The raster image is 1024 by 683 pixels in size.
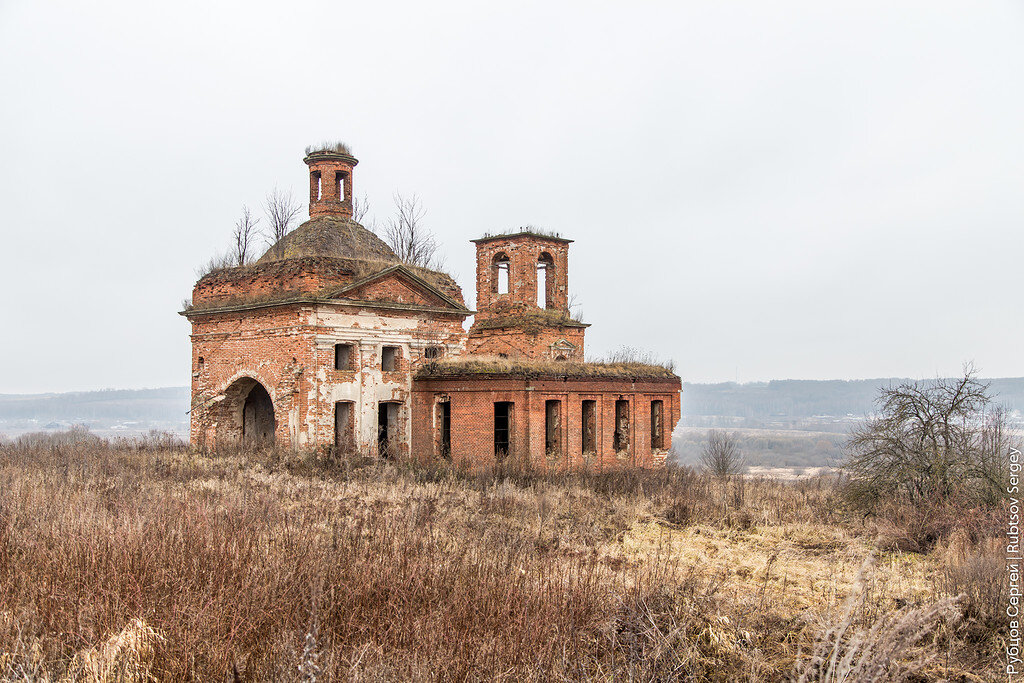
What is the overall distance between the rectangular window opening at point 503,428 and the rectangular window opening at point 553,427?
116cm

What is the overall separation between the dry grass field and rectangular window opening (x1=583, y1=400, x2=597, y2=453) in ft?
38.0

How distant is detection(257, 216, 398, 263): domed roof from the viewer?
22.7 meters

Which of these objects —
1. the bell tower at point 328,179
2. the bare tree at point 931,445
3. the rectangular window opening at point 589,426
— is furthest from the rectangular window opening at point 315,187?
the bare tree at point 931,445

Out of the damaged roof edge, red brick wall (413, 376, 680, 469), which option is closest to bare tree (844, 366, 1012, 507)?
red brick wall (413, 376, 680, 469)

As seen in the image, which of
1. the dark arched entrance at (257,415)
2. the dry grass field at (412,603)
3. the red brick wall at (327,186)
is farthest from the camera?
the red brick wall at (327,186)

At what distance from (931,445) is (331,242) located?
17.2 meters

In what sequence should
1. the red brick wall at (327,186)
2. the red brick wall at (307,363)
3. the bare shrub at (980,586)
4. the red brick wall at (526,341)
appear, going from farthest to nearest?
the red brick wall at (526,341) → the red brick wall at (327,186) → the red brick wall at (307,363) → the bare shrub at (980,586)

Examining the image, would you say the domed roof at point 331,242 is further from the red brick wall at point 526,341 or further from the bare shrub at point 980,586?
the bare shrub at point 980,586

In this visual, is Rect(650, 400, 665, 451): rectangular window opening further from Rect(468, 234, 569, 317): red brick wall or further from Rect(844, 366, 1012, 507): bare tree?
Rect(844, 366, 1012, 507): bare tree

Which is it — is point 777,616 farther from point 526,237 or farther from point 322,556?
point 526,237

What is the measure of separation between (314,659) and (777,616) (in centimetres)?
459

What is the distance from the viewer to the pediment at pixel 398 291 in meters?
20.3

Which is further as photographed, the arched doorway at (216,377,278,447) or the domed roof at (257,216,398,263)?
the domed roof at (257,216,398,263)

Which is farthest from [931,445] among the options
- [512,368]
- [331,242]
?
[331,242]
